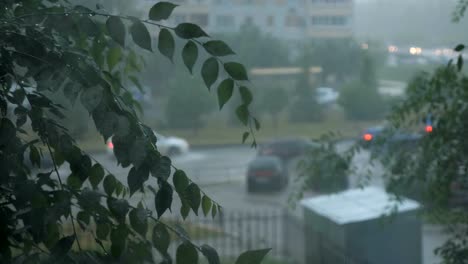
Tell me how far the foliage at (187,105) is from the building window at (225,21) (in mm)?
5779

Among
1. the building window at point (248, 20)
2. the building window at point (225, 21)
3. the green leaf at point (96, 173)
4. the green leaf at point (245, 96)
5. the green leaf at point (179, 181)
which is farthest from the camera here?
the building window at point (248, 20)

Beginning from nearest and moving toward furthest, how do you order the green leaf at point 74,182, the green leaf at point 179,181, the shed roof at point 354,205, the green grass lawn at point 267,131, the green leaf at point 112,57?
the green leaf at point 179,181 → the green leaf at point 74,182 → the green leaf at point 112,57 → the shed roof at point 354,205 → the green grass lawn at point 267,131

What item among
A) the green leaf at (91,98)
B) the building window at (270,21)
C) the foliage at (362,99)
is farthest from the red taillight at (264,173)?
the green leaf at (91,98)

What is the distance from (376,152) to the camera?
4.25 m

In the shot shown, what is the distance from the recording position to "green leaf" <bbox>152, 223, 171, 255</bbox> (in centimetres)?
171

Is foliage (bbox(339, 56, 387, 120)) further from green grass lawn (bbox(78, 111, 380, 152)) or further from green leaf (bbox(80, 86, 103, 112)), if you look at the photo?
green leaf (bbox(80, 86, 103, 112))

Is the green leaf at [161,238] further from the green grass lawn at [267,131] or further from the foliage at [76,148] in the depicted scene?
the green grass lawn at [267,131]

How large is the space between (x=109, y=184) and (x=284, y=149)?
55.1 ft

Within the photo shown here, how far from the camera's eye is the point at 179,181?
1.61 metres

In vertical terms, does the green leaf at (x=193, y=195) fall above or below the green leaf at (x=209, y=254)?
above

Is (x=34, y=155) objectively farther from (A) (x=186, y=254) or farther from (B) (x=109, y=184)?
(A) (x=186, y=254)

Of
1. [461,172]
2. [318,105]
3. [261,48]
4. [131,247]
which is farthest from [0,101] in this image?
[318,105]

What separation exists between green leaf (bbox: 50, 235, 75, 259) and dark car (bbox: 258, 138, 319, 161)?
54.9ft

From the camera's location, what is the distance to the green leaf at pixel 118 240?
66.6 inches
